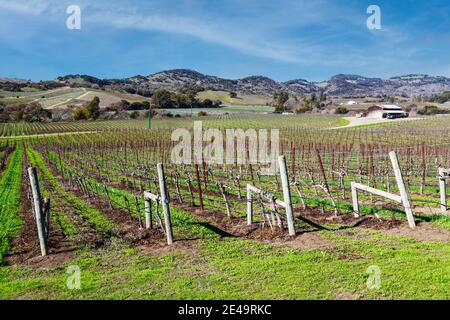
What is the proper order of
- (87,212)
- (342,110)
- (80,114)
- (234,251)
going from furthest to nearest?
(342,110), (80,114), (87,212), (234,251)

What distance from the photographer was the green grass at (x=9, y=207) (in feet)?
30.9

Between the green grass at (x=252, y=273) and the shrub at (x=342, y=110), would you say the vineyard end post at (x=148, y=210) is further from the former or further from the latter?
the shrub at (x=342, y=110)

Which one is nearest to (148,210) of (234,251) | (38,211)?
(38,211)

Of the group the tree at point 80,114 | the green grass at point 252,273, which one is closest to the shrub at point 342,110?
the tree at point 80,114

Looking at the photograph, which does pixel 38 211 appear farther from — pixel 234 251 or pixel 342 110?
pixel 342 110

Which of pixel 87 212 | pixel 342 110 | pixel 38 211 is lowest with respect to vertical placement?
pixel 87 212

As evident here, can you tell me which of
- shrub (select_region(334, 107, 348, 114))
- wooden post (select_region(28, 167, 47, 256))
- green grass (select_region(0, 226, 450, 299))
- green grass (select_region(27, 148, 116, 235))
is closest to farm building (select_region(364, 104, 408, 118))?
shrub (select_region(334, 107, 348, 114))

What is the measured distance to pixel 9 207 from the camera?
44.1 ft

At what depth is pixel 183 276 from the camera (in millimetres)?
6418

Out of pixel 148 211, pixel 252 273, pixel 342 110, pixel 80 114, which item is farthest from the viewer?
pixel 342 110

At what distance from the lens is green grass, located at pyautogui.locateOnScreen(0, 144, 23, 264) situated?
9430 mm
